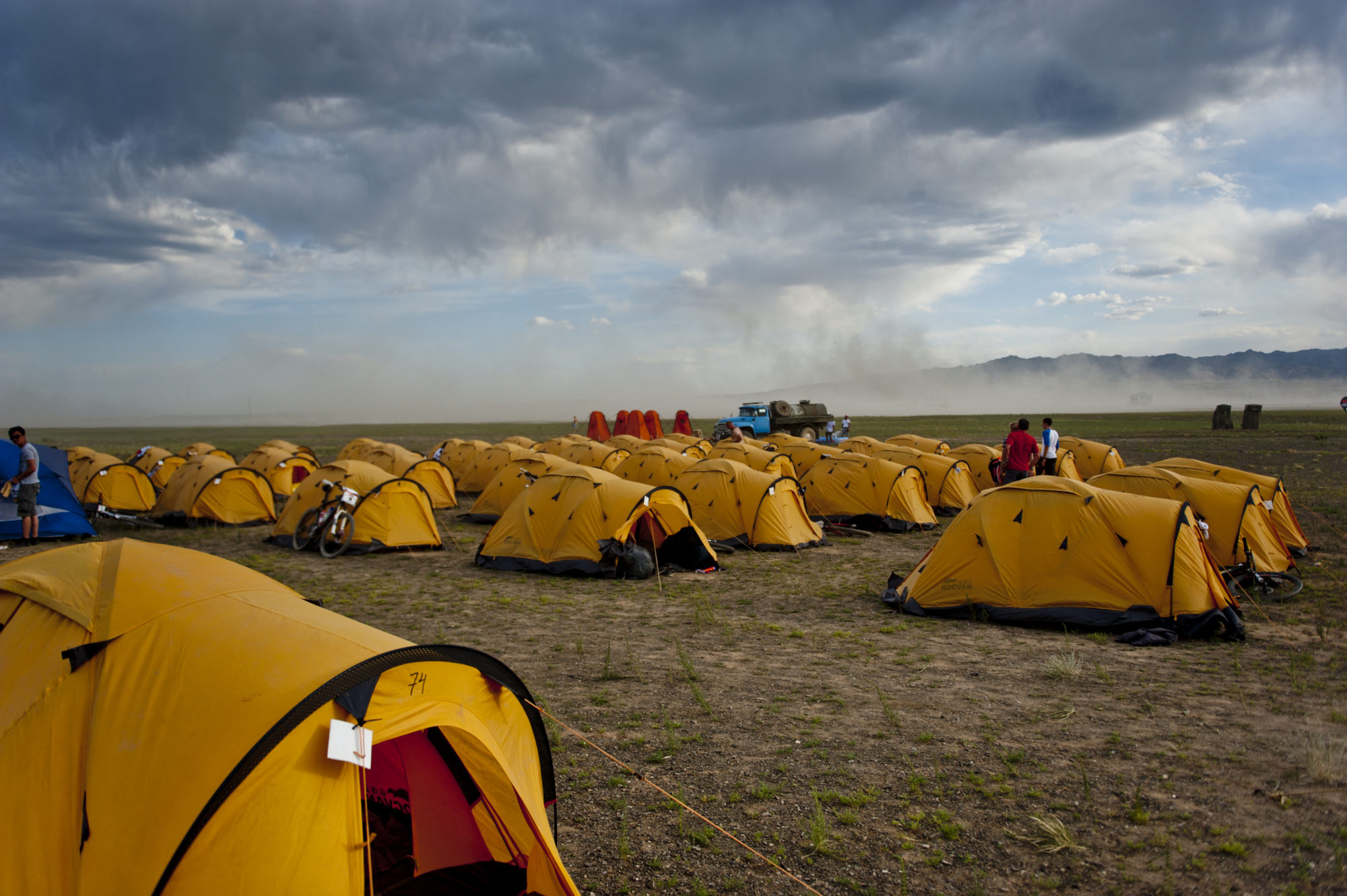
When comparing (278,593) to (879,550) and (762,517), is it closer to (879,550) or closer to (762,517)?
(762,517)

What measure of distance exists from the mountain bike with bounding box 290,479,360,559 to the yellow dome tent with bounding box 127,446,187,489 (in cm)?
925

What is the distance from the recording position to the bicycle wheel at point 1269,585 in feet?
36.7

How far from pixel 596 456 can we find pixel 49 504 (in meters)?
13.1

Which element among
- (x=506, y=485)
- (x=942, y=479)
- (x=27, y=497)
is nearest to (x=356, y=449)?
(x=506, y=485)

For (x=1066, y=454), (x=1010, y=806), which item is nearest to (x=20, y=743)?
(x=1010, y=806)

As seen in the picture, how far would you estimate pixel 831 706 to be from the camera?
708 cm

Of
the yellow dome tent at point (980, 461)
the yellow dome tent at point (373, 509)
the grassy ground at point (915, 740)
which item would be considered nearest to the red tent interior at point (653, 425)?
the yellow dome tent at point (980, 461)

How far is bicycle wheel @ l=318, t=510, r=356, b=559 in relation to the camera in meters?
15.3

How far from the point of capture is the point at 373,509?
15.8m

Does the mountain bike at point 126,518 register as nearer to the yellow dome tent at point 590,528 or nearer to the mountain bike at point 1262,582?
the yellow dome tent at point 590,528

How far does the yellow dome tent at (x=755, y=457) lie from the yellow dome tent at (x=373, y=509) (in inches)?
298

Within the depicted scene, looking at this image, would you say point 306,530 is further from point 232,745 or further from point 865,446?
point 865,446

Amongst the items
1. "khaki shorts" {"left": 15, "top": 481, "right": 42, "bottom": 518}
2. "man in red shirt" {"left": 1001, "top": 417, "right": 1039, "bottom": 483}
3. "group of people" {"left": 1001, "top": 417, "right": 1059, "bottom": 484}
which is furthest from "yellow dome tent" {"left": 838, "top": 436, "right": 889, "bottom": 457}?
"khaki shorts" {"left": 15, "top": 481, "right": 42, "bottom": 518}

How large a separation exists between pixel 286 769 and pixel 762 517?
43.3 ft
